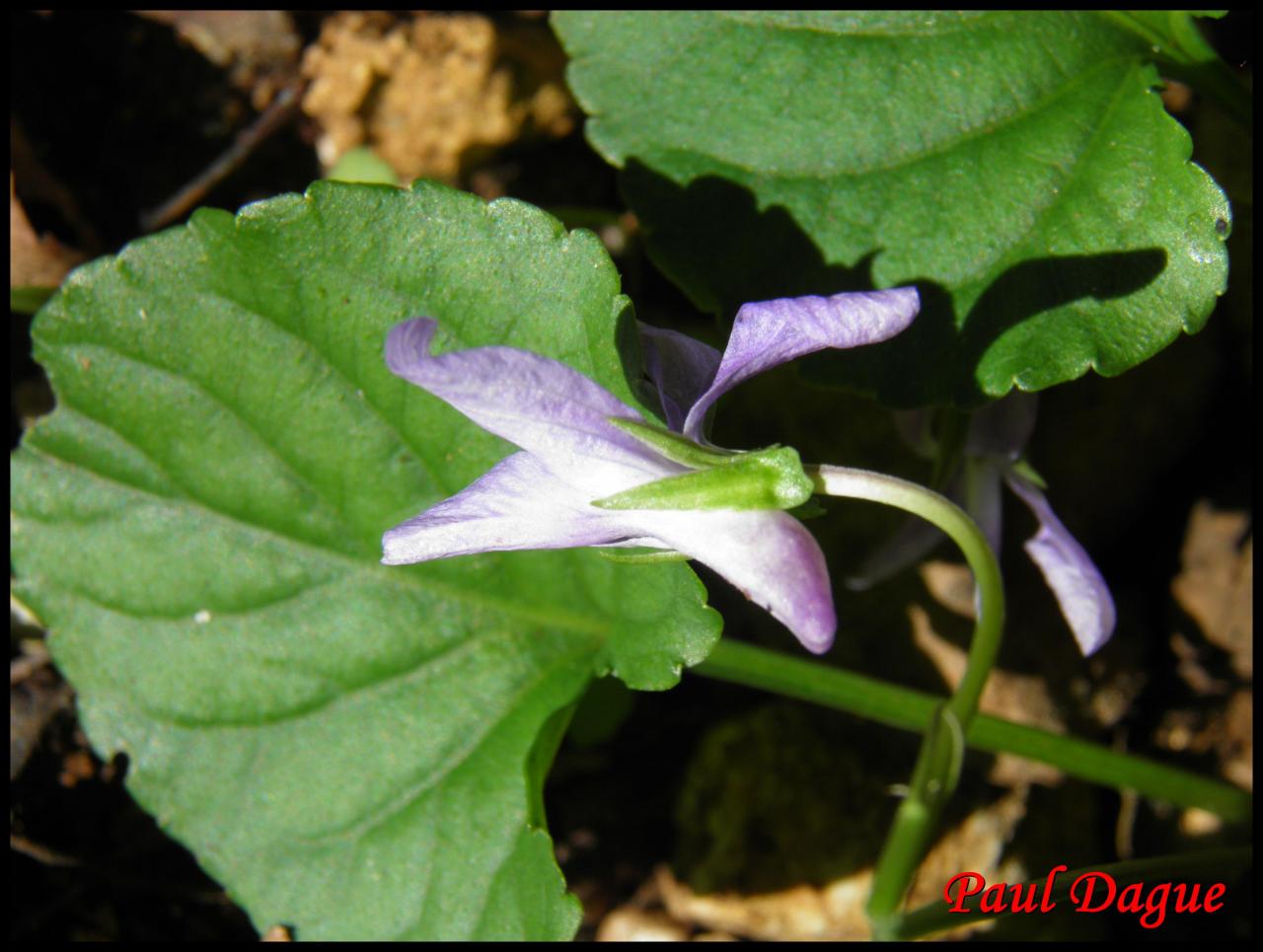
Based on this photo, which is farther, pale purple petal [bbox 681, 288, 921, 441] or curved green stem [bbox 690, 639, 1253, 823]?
curved green stem [bbox 690, 639, 1253, 823]

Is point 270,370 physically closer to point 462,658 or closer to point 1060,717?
point 462,658

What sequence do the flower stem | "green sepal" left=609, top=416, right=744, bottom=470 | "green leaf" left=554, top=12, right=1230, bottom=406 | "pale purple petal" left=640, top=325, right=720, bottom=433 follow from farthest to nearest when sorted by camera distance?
1. "green leaf" left=554, top=12, right=1230, bottom=406
2. the flower stem
3. "pale purple petal" left=640, top=325, right=720, bottom=433
4. "green sepal" left=609, top=416, right=744, bottom=470

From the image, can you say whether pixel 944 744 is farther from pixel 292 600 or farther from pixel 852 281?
pixel 292 600

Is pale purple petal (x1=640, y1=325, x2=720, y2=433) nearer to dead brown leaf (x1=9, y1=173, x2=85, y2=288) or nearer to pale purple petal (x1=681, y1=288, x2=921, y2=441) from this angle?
pale purple petal (x1=681, y1=288, x2=921, y2=441)

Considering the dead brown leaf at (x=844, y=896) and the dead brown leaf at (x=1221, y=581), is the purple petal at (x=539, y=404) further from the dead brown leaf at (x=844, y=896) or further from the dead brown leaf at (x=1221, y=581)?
the dead brown leaf at (x=1221, y=581)

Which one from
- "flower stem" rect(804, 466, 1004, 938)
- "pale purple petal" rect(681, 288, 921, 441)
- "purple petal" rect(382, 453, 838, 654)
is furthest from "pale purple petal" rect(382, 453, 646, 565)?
"flower stem" rect(804, 466, 1004, 938)

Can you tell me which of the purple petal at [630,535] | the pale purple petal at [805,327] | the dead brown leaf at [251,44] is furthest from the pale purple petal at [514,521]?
the dead brown leaf at [251,44]
